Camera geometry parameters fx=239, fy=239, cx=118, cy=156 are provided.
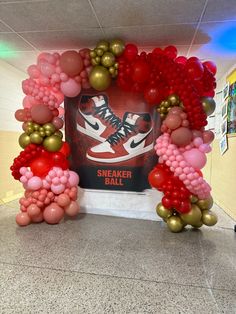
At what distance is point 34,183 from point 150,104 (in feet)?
6.28

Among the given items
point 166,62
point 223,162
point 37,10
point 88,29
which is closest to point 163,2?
point 166,62

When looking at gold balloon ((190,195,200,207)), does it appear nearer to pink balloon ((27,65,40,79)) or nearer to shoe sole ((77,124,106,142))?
shoe sole ((77,124,106,142))

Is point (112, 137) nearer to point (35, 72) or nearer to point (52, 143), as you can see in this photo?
point (52, 143)

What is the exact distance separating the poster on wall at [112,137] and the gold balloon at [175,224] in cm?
69

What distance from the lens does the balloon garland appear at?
285cm

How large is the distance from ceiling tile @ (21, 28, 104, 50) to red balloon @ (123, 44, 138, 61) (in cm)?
37

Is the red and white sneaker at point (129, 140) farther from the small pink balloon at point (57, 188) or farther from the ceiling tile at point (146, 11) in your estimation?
the ceiling tile at point (146, 11)

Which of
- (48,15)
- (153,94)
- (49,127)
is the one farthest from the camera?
(49,127)

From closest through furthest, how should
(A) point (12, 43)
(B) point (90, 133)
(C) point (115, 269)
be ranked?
(C) point (115, 269)
(A) point (12, 43)
(B) point (90, 133)

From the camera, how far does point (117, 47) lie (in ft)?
9.91

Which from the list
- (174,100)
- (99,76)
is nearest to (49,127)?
(99,76)

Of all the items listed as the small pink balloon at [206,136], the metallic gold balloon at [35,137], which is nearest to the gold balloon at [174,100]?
the small pink balloon at [206,136]

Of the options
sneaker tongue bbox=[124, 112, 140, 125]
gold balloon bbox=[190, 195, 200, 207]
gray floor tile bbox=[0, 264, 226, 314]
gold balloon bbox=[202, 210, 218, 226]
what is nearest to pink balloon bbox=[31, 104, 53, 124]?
sneaker tongue bbox=[124, 112, 140, 125]

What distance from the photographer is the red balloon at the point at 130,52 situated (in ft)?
9.97
